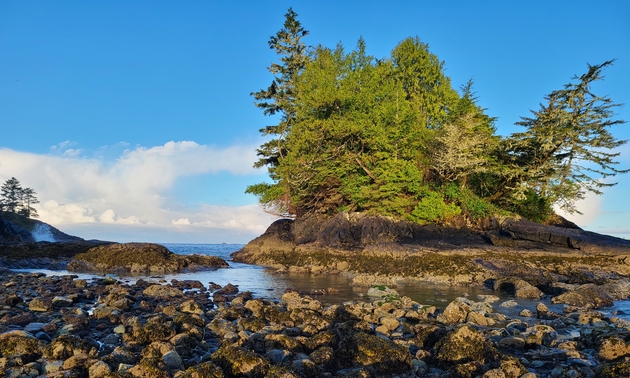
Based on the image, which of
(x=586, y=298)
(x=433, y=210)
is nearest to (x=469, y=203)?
(x=433, y=210)

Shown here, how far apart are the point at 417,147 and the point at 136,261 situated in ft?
74.9

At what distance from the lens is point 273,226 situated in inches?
1404

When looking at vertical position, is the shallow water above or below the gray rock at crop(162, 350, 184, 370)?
above

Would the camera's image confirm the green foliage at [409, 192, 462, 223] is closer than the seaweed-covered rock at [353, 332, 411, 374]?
No

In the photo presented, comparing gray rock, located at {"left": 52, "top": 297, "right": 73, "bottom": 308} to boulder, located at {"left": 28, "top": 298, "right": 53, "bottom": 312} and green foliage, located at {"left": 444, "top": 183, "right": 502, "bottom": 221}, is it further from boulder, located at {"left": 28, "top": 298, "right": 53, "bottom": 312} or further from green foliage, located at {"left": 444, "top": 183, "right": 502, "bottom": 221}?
green foliage, located at {"left": 444, "top": 183, "right": 502, "bottom": 221}

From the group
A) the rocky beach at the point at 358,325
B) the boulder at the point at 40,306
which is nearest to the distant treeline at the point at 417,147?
the rocky beach at the point at 358,325

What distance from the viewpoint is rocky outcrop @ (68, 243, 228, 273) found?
81.0ft

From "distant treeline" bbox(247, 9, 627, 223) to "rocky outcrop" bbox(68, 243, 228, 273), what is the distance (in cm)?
1046

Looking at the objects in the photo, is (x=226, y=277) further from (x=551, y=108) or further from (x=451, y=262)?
(x=551, y=108)

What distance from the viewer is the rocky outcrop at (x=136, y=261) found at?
81.0 ft

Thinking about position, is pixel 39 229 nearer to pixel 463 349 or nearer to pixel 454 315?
pixel 454 315

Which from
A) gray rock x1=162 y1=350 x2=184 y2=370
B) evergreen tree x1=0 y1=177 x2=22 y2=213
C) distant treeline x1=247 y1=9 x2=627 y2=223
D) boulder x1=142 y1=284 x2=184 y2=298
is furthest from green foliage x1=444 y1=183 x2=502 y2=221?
evergreen tree x1=0 y1=177 x2=22 y2=213

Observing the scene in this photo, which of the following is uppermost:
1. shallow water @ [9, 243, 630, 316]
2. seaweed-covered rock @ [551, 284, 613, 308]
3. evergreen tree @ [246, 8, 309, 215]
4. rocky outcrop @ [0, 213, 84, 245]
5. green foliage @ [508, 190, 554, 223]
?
evergreen tree @ [246, 8, 309, 215]

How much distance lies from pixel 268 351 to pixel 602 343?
626cm
